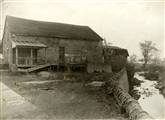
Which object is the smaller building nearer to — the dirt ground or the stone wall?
the stone wall

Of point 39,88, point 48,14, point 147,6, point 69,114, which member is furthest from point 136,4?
point 39,88

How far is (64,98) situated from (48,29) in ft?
10.8

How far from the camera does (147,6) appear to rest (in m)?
3.26

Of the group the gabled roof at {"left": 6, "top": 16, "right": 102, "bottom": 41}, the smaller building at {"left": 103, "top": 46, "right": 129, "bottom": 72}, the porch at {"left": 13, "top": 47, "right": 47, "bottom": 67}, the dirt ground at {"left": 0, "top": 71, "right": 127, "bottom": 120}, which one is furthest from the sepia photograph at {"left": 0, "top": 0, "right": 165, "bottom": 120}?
the smaller building at {"left": 103, "top": 46, "right": 129, "bottom": 72}

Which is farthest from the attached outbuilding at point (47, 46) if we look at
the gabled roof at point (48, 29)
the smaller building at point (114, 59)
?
the smaller building at point (114, 59)

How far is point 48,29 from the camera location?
6211 millimetres

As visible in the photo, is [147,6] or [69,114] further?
[147,6]

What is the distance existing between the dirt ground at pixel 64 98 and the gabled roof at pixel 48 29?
1.08 meters

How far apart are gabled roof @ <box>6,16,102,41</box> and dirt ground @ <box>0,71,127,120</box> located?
108 cm

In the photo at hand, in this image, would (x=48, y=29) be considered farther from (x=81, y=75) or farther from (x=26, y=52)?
(x=81, y=75)

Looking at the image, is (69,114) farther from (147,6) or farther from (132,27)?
(147,6)

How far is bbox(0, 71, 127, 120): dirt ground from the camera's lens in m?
2.85

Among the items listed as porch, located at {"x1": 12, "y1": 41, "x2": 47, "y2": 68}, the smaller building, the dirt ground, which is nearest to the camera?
the dirt ground

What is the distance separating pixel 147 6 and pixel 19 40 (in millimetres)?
3657
